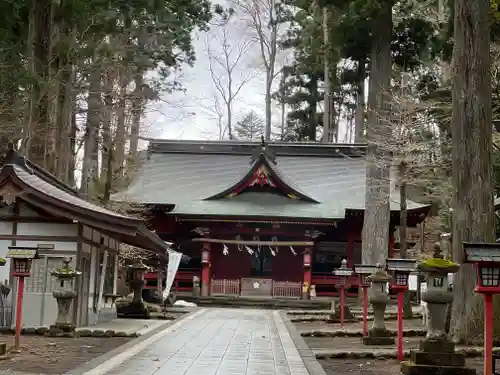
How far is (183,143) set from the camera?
35.3 metres

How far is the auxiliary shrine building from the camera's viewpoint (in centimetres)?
2706

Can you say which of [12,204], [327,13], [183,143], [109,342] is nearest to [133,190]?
[183,143]

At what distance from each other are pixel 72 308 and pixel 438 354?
797 cm

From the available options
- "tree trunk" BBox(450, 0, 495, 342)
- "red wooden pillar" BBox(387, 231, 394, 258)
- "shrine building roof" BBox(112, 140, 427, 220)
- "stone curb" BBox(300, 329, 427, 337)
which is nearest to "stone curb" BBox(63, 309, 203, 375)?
"stone curb" BBox(300, 329, 427, 337)

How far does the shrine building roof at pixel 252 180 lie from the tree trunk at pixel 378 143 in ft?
16.4

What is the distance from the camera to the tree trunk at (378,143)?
19.8m

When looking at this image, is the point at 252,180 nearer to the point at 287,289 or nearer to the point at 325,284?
the point at 287,289

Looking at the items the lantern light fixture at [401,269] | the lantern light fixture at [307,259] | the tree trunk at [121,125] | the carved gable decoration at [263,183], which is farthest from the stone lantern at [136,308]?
the carved gable decoration at [263,183]

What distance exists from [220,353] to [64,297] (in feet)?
11.3

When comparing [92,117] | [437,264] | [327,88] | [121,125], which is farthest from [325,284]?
[437,264]

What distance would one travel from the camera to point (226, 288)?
27109 millimetres

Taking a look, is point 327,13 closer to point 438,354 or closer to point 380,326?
point 380,326

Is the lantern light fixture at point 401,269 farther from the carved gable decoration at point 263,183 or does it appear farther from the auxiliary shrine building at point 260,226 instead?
the carved gable decoration at point 263,183

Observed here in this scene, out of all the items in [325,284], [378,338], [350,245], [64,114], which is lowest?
[378,338]
